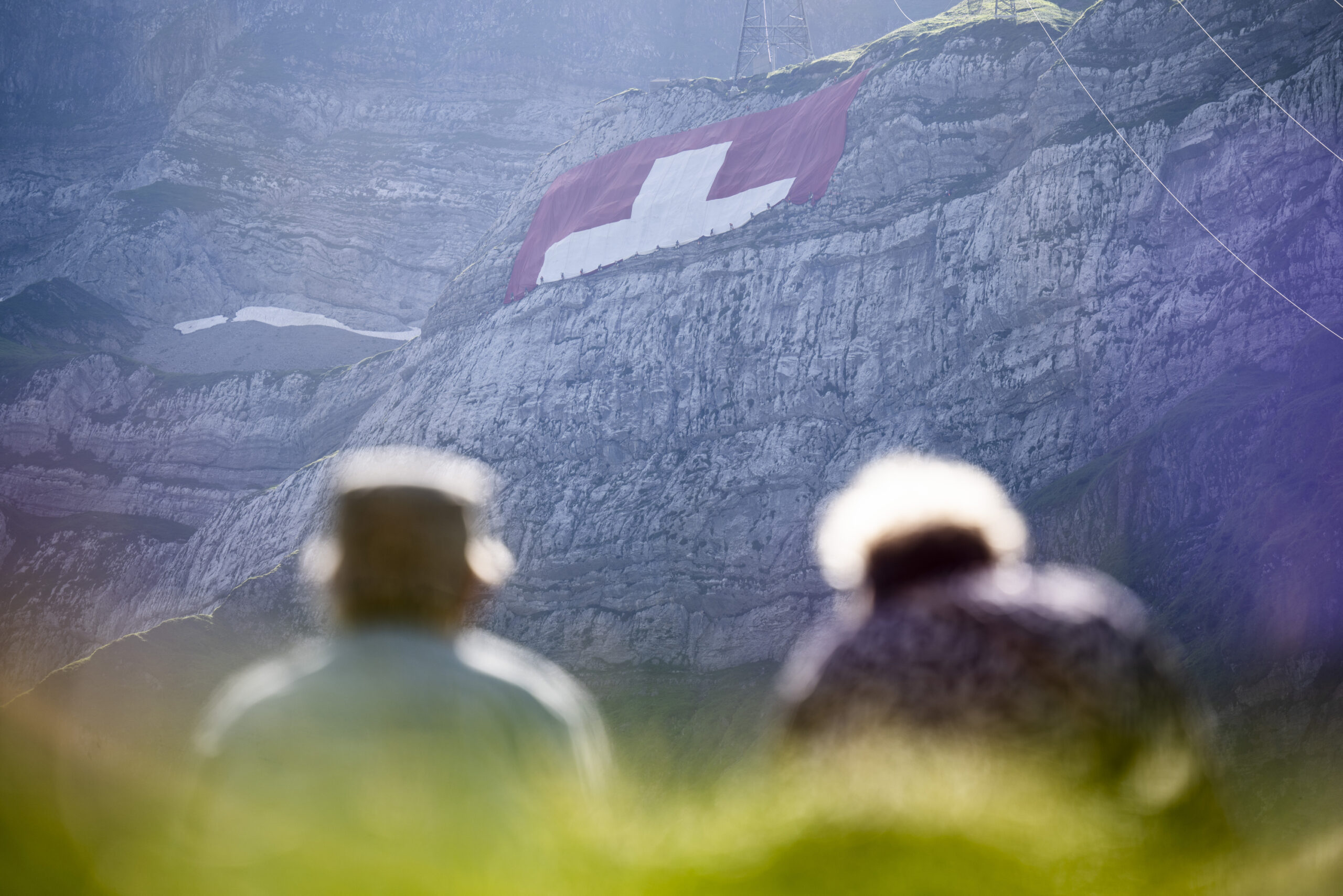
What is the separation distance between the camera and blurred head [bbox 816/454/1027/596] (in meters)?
2.44

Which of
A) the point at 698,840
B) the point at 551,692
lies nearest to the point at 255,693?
the point at 551,692

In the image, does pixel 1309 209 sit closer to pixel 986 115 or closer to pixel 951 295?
pixel 951 295

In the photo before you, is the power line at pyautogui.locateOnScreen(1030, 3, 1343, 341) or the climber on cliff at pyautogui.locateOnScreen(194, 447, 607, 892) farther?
the power line at pyautogui.locateOnScreen(1030, 3, 1343, 341)

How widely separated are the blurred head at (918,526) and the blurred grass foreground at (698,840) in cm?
45

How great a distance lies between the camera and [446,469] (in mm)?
3119

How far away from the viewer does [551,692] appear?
8.11 ft

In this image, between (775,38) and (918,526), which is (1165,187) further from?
(775,38)

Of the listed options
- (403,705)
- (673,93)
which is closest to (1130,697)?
(403,705)

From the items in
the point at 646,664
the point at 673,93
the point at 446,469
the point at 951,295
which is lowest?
the point at 446,469

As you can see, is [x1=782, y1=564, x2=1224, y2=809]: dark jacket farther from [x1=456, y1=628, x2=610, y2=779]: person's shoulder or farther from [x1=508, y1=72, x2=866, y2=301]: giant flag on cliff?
[x1=508, y1=72, x2=866, y2=301]: giant flag on cliff

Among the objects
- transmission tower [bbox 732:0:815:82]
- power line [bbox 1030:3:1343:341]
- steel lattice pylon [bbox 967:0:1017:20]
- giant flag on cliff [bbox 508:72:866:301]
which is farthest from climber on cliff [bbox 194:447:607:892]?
transmission tower [bbox 732:0:815:82]

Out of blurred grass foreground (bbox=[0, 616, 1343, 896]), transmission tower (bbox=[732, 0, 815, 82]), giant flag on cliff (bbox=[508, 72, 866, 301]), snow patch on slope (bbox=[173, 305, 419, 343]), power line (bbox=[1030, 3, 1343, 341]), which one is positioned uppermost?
transmission tower (bbox=[732, 0, 815, 82])

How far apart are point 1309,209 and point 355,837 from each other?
29.0m

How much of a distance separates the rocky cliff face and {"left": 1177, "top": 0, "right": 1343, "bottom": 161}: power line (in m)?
0.19
